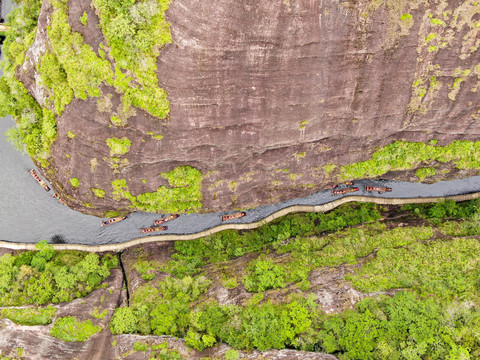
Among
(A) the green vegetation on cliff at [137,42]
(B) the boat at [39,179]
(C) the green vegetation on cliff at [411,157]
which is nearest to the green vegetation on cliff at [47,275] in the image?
(B) the boat at [39,179]

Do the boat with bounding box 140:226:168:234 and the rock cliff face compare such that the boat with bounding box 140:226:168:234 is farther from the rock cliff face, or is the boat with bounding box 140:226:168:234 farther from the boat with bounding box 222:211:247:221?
the boat with bounding box 222:211:247:221

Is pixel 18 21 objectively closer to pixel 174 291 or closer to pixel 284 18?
pixel 284 18

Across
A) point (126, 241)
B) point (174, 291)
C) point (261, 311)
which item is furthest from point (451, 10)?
point (126, 241)

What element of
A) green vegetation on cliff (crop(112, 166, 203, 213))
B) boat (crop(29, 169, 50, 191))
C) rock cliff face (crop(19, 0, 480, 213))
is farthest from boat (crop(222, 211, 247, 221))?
boat (crop(29, 169, 50, 191))

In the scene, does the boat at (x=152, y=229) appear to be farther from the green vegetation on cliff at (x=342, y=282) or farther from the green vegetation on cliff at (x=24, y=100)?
the green vegetation on cliff at (x=24, y=100)

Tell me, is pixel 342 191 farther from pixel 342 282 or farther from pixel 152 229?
pixel 152 229

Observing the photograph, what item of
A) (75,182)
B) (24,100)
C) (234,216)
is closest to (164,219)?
(234,216)
